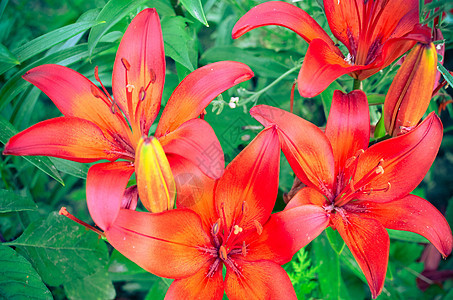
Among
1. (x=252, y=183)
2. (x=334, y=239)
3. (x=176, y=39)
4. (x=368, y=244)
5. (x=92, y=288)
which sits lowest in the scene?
(x=92, y=288)

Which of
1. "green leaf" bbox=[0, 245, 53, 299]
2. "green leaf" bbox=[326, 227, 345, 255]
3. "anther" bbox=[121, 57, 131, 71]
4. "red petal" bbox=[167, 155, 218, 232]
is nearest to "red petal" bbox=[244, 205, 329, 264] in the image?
"red petal" bbox=[167, 155, 218, 232]

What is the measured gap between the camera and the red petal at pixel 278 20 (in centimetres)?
70

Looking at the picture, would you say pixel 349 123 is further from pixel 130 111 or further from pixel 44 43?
pixel 44 43

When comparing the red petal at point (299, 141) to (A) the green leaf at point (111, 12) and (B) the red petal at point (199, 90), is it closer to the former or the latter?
(B) the red petal at point (199, 90)

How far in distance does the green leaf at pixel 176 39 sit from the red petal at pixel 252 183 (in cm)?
29

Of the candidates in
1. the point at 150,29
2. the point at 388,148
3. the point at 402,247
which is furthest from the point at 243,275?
the point at 402,247

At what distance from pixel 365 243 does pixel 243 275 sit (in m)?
A: 0.21

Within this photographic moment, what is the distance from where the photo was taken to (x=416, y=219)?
0.71 m

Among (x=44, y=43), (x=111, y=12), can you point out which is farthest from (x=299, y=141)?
(x=44, y=43)

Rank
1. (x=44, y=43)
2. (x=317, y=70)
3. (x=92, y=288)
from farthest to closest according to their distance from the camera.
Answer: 1. (x=92, y=288)
2. (x=44, y=43)
3. (x=317, y=70)

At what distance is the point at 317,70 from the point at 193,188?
11.3 inches

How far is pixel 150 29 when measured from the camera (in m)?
0.72

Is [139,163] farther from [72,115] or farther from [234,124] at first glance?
[234,124]

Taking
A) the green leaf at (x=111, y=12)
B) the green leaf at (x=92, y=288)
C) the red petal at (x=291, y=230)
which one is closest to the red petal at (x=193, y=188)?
the red petal at (x=291, y=230)
